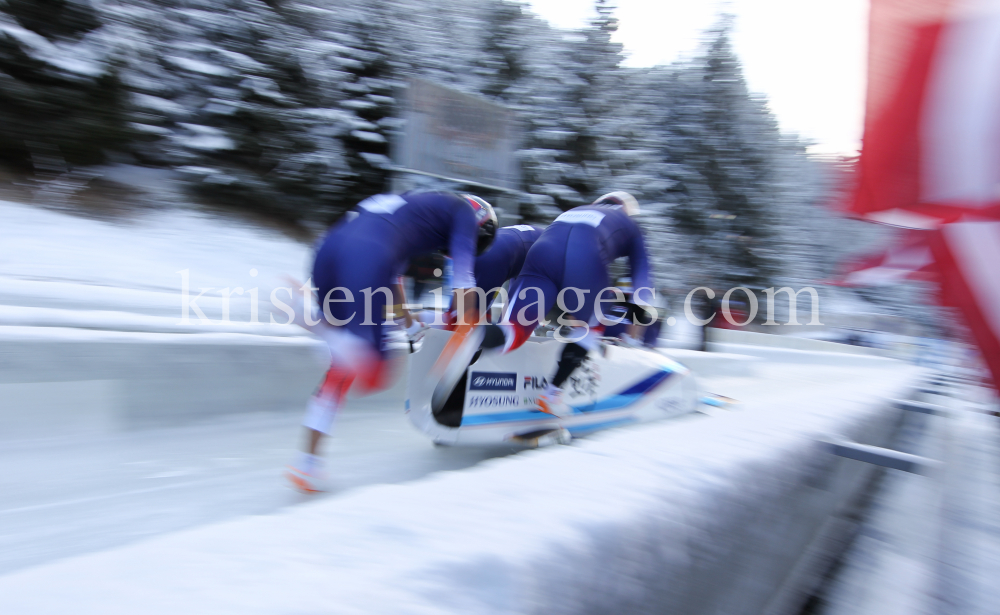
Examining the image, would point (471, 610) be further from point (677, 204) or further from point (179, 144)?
point (677, 204)

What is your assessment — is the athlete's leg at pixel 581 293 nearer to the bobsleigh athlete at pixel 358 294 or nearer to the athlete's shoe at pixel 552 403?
the athlete's shoe at pixel 552 403

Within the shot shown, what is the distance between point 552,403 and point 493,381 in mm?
327

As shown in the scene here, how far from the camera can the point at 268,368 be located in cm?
308

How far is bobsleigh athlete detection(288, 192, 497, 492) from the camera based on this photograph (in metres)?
1.93

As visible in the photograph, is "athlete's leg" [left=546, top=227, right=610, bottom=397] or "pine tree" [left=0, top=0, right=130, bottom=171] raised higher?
"pine tree" [left=0, top=0, right=130, bottom=171]

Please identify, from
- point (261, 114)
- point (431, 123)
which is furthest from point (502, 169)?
point (261, 114)

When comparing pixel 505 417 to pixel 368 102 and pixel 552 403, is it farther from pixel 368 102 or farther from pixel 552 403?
pixel 368 102

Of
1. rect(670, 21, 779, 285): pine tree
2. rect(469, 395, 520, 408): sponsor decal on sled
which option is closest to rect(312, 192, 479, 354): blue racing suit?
rect(469, 395, 520, 408): sponsor decal on sled

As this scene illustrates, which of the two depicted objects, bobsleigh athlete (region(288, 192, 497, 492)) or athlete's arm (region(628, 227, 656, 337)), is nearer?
bobsleigh athlete (region(288, 192, 497, 492))

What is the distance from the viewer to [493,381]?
2.43m

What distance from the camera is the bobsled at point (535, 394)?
2330mm

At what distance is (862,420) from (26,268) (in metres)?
3.77

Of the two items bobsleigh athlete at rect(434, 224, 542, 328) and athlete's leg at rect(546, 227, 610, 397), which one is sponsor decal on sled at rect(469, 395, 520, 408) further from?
bobsleigh athlete at rect(434, 224, 542, 328)

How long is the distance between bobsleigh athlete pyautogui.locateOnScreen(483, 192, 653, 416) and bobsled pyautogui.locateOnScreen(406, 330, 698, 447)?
51mm
